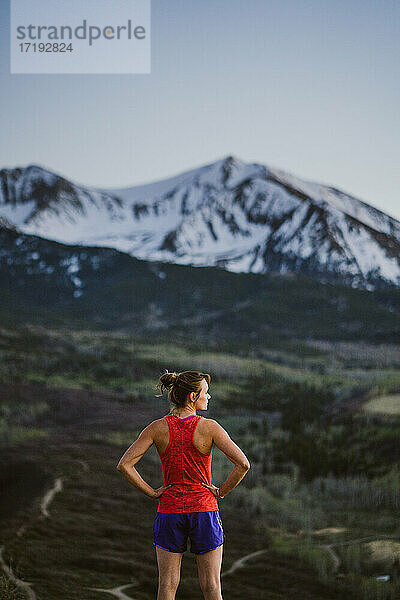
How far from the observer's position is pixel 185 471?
372cm

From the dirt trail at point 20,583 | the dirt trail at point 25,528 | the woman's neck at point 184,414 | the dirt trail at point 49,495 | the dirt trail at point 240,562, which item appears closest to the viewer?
the woman's neck at point 184,414

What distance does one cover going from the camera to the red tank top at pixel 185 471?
371cm

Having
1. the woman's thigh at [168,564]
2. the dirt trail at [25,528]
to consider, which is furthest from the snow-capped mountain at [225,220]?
the woman's thigh at [168,564]

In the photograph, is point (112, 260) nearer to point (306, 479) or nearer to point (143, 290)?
point (143, 290)

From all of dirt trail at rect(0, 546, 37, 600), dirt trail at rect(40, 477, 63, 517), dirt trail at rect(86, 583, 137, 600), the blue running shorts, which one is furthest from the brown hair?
dirt trail at rect(40, 477, 63, 517)

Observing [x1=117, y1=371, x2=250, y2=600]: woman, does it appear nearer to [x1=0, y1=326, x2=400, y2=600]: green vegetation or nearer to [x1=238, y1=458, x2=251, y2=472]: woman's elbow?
[x1=238, y1=458, x2=251, y2=472]: woman's elbow

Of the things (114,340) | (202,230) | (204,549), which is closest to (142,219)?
(202,230)

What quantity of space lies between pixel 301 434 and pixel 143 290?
285ft

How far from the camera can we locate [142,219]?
165 m

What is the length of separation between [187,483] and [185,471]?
7 cm

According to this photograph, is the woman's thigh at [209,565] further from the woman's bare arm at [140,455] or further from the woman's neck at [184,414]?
the woman's neck at [184,414]

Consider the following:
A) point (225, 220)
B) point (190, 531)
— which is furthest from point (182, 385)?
point (225, 220)

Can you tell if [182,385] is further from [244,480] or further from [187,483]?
[244,480]

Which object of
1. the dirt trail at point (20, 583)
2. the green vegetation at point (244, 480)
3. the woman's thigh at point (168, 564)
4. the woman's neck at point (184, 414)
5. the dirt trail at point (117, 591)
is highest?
the woman's neck at point (184, 414)
